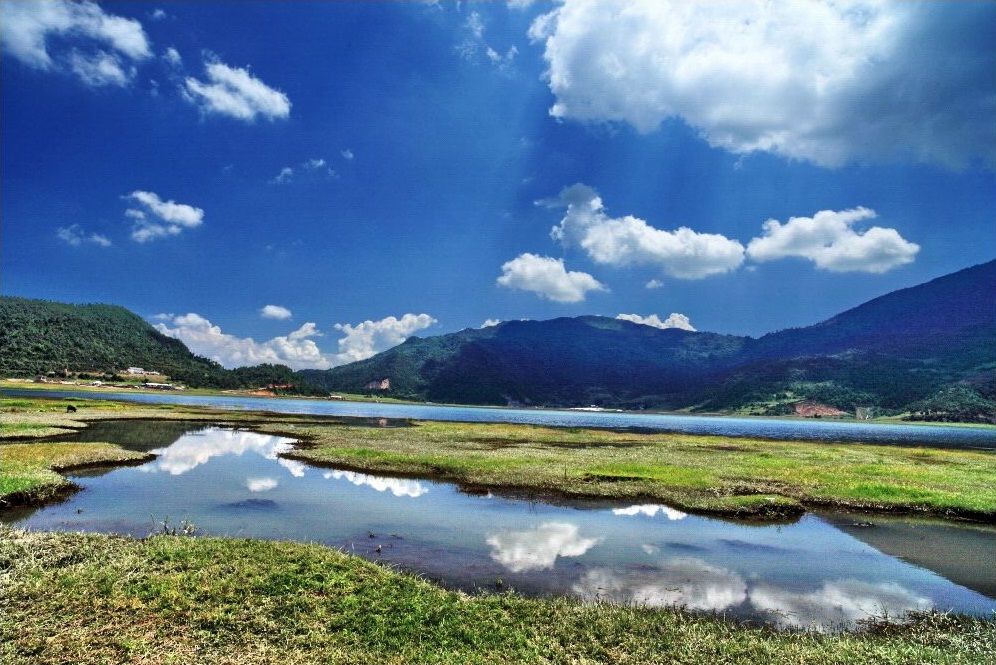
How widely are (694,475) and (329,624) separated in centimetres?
4177

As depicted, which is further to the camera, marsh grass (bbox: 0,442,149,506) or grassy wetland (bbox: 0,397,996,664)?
marsh grass (bbox: 0,442,149,506)

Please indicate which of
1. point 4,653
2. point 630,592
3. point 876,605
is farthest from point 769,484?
point 4,653

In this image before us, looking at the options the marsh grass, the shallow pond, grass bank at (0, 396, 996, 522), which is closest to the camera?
the shallow pond

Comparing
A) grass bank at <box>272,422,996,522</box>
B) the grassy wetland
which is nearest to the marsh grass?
the grassy wetland

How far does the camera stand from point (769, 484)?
46.2m

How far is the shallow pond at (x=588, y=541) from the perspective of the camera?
2111 cm

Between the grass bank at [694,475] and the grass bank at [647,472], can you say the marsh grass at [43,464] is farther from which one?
the grass bank at [694,475]

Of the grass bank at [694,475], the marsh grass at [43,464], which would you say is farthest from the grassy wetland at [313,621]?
the grass bank at [694,475]

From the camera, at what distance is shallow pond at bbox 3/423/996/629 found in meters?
21.1

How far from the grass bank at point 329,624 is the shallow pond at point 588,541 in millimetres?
2659

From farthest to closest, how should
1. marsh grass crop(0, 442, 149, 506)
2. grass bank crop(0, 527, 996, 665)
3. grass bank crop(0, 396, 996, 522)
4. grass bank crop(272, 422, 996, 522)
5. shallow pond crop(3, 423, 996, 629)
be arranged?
1. grass bank crop(272, 422, 996, 522)
2. grass bank crop(0, 396, 996, 522)
3. marsh grass crop(0, 442, 149, 506)
4. shallow pond crop(3, 423, 996, 629)
5. grass bank crop(0, 527, 996, 665)

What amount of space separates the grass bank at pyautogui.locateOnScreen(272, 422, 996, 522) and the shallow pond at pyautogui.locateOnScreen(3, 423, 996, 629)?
3.55 m

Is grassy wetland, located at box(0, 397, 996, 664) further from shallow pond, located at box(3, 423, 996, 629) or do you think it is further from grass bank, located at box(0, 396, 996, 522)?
grass bank, located at box(0, 396, 996, 522)

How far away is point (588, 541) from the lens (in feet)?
92.2
